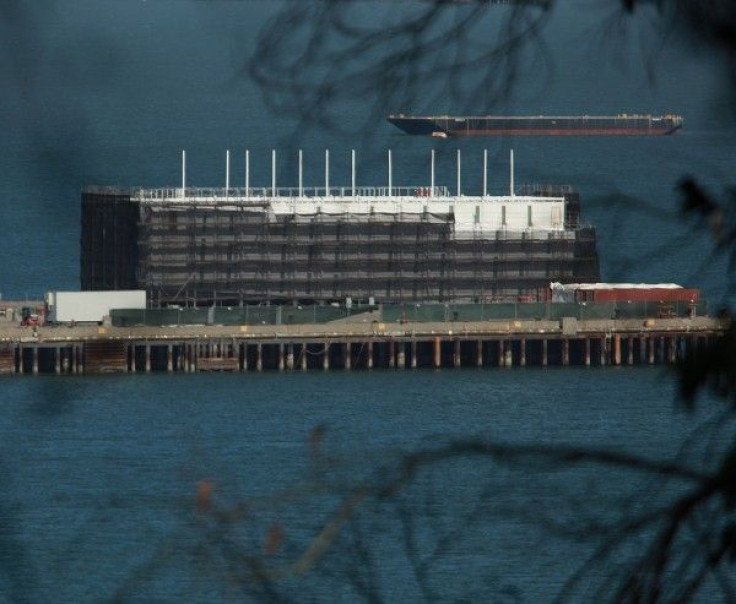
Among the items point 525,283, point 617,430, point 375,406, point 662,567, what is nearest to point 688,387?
point 662,567

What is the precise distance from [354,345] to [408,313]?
1749mm

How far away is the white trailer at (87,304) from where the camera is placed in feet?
176

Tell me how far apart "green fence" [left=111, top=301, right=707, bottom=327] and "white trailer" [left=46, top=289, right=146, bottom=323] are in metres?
0.76

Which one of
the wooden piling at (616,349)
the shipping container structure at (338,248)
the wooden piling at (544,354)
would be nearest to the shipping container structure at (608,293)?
the shipping container structure at (338,248)

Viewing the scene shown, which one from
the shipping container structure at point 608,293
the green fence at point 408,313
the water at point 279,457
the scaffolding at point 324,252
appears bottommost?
the water at point 279,457

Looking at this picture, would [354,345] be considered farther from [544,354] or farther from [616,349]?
[616,349]

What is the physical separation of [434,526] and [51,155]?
3.71 feet

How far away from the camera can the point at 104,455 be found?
28.0m

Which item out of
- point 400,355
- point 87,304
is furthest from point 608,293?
point 87,304

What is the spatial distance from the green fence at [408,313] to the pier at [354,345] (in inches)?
13.2

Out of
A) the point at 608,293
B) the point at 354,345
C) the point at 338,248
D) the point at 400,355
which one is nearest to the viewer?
the point at 400,355

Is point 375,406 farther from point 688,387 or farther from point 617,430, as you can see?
point 688,387

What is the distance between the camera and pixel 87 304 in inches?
2127

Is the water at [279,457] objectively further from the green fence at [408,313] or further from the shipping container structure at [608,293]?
the shipping container structure at [608,293]
